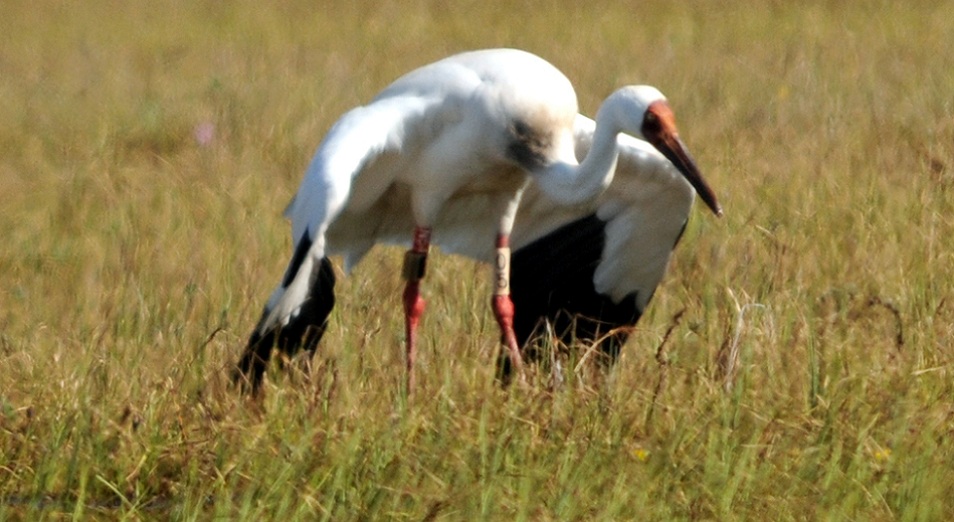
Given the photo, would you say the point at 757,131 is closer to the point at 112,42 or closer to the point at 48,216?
the point at 48,216

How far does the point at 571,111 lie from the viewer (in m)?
4.86

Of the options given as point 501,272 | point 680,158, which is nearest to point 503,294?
point 501,272

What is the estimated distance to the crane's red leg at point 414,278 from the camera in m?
4.89

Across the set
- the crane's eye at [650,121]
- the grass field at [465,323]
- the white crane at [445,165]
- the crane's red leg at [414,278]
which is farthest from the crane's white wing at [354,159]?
the crane's eye at [650,121]

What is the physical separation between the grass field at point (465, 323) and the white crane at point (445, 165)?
15 cm

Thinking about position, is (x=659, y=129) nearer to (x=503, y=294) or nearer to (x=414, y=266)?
(x=503, y=294)

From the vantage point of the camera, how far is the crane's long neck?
4.62 metres

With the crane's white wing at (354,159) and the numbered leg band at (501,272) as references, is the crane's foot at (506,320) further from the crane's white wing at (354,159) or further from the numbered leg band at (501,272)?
the crane's white wing at (354,159)

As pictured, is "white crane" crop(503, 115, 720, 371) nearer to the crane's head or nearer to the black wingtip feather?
the black wingtip feather

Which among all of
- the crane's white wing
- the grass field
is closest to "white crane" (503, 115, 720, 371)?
the grass field

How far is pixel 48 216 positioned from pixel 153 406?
301 centimetres

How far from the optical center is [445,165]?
15.6ft

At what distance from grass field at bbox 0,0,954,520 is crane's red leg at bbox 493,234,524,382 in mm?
73

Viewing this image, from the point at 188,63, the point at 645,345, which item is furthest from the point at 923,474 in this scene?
the point at 188,63
